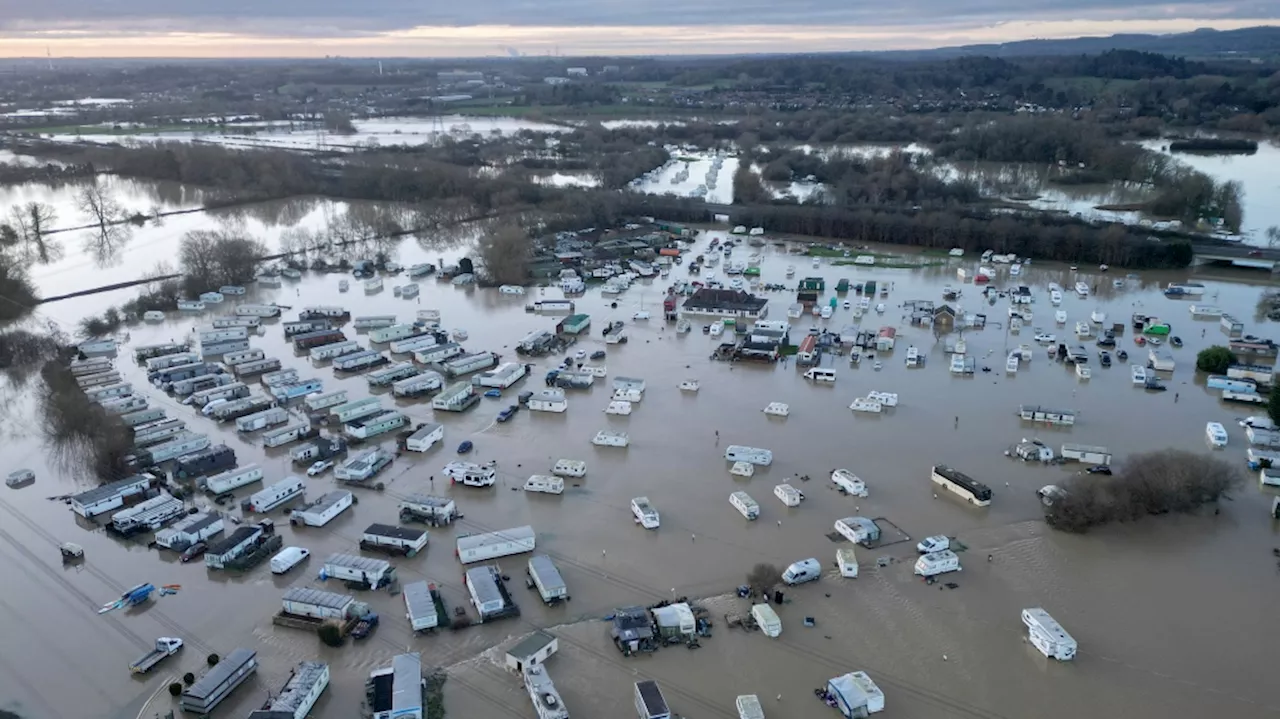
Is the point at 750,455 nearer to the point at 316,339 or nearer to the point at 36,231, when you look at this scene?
the point at 316,339

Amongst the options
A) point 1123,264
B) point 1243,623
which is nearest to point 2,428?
point 1243,623

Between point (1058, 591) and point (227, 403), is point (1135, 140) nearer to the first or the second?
point (1058, 591)

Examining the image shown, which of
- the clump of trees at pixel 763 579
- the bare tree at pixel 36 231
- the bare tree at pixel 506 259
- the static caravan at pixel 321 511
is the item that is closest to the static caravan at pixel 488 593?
the static caravan at pixel 321 511

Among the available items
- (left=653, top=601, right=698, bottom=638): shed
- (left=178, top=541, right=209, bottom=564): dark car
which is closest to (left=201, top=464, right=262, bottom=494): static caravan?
(left=178, top=541, right=209, bottom=564): dark car

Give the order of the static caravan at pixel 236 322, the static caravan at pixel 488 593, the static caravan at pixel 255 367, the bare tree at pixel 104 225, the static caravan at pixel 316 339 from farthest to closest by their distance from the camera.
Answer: the bare tree at pixel 104 225 → the static caravan at pixel 236 322 → the static caravan at pixel 316 339 → the static caravan at pixel 255 367 → the static caravan at pixel 488 593

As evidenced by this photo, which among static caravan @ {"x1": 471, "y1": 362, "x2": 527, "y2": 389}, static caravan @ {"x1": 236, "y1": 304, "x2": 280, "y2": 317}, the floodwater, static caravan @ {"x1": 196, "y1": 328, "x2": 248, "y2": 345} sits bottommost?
static caravan @ {"x1": 471, "y1": 362, "x2": 527, "y2": 389}

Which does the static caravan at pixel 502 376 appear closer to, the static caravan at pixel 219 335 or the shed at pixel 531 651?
the static caravan at pixel 219 335

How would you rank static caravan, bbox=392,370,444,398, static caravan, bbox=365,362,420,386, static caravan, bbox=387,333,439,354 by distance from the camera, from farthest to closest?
static caravan, bbox=387,333,439,354 → static caravan, bbox=365,362,420,386 → static caravan, bbox=392,370,444,398

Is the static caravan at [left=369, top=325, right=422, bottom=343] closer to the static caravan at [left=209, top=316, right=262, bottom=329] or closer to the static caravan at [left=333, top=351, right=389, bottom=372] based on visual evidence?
the static caravan at [left=333, top=351, right=389, bottom=372]
